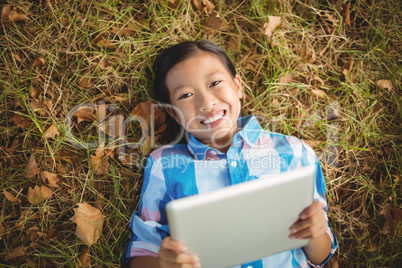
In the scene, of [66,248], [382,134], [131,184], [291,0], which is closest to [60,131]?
[131,184]

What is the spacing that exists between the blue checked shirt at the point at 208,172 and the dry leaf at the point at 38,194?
29.5 inches

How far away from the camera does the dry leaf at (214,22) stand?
8.51 ft

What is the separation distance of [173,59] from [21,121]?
128 cm

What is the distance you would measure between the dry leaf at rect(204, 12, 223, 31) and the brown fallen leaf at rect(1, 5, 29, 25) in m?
1.45

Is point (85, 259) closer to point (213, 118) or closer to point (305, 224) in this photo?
point (213, 118)

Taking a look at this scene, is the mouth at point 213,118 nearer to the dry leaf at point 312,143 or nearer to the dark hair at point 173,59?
the dark hair at point 173,59

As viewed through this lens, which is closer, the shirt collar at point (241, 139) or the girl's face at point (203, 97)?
the girl's face at point (203, 97)

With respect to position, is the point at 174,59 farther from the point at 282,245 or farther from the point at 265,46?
the point at 282,245

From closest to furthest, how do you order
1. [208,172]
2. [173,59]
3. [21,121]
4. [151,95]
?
[208,172]
[173,59]
[21,121]
[151,95]

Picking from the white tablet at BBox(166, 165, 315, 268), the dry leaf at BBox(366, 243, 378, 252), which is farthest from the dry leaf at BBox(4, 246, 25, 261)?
the dry leaf at BBox(366, 243, 378, 252)

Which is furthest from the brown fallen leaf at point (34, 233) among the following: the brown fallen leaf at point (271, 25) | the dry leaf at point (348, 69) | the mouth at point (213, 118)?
the dry leaf at point (348, 69)

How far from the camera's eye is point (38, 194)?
7.70ft

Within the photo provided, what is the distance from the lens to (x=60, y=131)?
2.43 meters

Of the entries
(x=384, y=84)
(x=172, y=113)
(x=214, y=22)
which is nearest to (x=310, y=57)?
(x=384, y=84)
